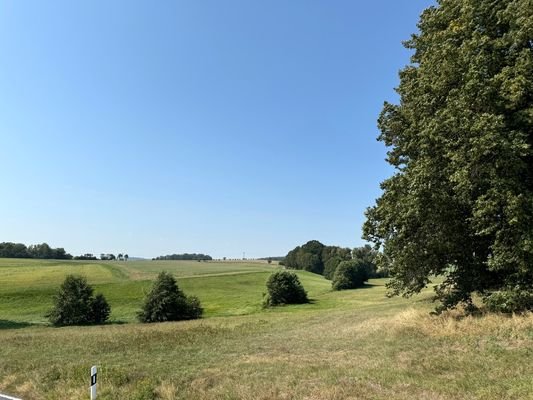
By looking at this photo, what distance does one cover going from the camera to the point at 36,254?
612 feet

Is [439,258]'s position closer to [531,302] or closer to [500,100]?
[531,302]

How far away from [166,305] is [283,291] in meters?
24.7

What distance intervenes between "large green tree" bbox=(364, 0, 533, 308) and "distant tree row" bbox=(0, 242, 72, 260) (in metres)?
195

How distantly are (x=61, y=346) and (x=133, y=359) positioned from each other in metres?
8.21

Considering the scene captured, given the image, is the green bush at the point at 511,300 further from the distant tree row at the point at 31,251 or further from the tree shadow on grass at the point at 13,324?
the distant tree row at the point at 31,251

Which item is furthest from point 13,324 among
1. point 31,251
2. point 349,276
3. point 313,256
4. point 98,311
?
point 31,251

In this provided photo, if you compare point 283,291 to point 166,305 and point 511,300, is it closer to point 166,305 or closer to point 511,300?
point 166,305

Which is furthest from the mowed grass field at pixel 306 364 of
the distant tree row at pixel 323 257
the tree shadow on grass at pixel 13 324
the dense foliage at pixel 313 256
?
the dense foliage at pixel 313 256

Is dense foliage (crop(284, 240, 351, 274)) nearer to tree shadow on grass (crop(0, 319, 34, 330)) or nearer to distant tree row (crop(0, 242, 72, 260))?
distant tree row (crop(0, 242, 72, 260))

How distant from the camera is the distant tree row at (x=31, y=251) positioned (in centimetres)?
18338

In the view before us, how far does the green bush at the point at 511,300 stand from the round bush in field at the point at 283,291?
2142 inches

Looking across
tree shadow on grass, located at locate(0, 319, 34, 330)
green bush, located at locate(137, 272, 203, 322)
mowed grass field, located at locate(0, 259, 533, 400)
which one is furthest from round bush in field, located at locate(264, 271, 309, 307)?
mowed grass field, located at locate(0, 259, 533, 400)

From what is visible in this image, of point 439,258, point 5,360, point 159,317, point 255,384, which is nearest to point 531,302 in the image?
point 439,258

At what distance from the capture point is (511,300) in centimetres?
1573
